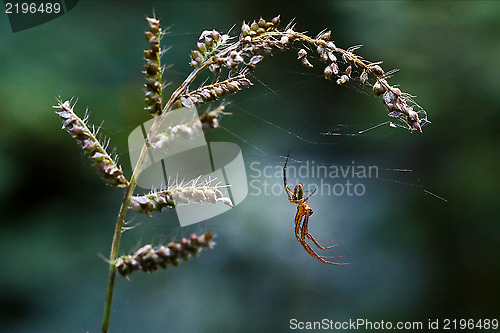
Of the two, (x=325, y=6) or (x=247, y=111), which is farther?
(x=325, y=6)

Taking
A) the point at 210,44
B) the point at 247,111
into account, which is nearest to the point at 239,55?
the point at 210,44

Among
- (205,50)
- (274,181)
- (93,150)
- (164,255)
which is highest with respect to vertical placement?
(205,50)

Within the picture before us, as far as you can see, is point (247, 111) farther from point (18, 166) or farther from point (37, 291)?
point (37, 291)

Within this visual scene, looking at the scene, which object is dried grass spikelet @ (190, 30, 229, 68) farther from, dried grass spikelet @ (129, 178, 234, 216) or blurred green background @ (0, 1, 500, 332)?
blurred green background @ (0, 1, 500, 332)

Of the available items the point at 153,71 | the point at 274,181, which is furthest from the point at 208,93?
the point at 274,181

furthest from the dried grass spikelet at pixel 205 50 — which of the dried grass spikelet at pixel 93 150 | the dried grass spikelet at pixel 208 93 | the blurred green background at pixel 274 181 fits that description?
the blurred green background at pixel 274 181

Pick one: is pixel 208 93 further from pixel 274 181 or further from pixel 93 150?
pixel 274 181
